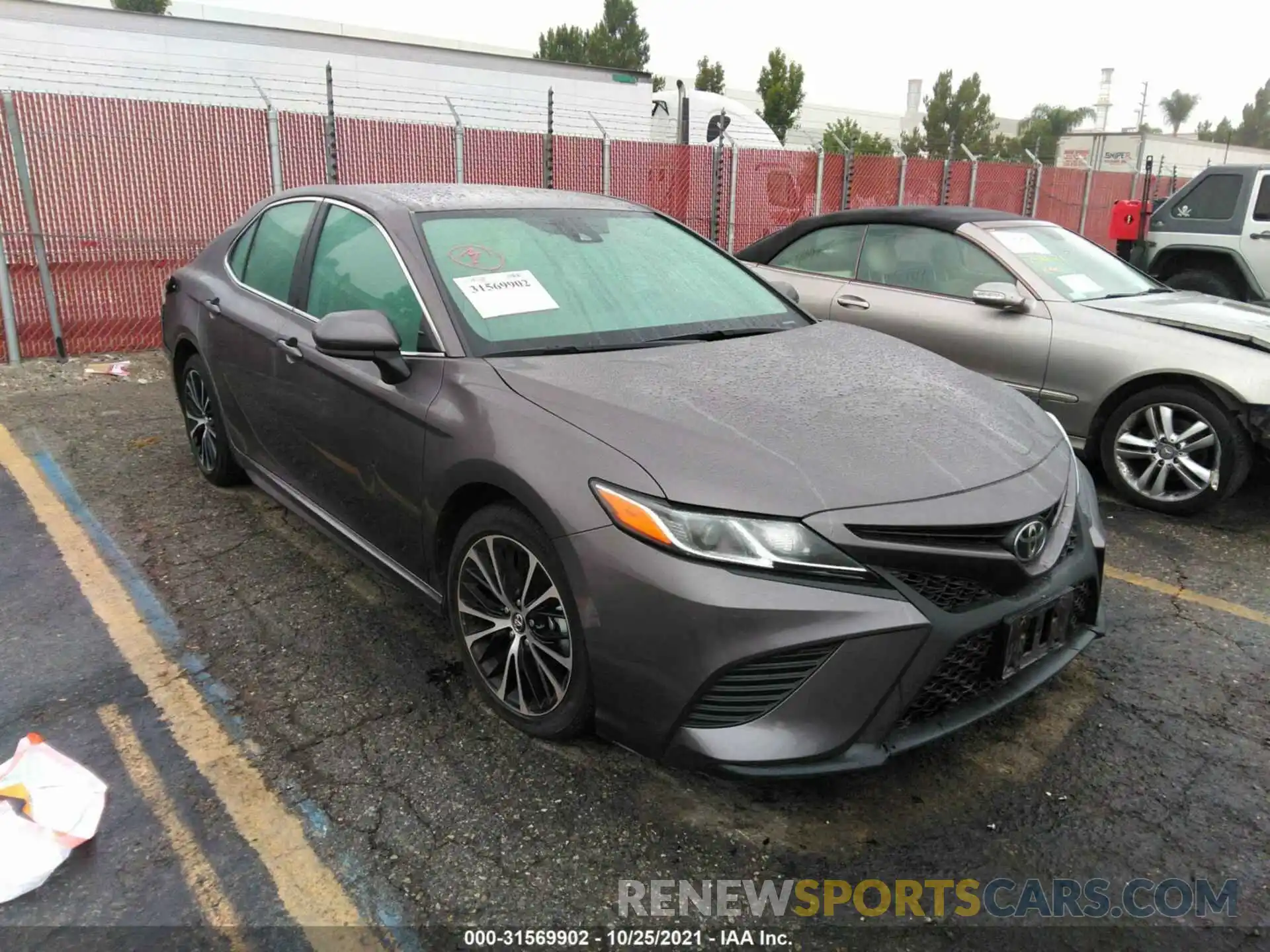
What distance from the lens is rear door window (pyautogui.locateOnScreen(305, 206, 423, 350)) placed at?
9.82ft

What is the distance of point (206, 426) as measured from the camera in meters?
4.59

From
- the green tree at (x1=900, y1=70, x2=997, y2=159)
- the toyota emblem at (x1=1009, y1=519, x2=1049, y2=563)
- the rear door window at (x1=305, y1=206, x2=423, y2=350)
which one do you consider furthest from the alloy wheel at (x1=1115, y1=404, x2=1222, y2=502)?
the green tree at (x1=900, y1=70, x2=997, y2=159)

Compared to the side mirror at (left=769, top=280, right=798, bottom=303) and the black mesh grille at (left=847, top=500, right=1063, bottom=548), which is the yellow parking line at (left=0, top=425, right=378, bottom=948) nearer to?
the black mesh grille at (left=847, top=500, right=1063, bottom=548)

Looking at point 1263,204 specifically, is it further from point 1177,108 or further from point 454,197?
point 1177,108

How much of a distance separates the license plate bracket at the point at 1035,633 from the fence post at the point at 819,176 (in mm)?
12636

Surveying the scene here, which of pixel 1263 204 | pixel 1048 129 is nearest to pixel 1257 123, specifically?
pixel 1048 129

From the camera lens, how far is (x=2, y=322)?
7.49m

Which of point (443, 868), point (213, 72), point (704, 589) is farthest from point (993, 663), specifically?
point (213, 72)

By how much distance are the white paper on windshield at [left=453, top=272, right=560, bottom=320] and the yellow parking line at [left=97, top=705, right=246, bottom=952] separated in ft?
5.40

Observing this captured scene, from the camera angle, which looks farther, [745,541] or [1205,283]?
[1205,283]

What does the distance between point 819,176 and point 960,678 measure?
42.9 feet

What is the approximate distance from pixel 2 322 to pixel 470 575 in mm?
6889

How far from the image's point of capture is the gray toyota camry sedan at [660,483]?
2123mm

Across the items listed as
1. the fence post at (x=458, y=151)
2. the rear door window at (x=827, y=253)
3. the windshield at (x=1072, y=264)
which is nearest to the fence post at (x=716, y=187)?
the fence post at (x=458, y=151)
